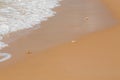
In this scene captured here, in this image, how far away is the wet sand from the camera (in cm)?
323

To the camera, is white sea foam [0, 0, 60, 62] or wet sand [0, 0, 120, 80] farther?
white sea foam [0, 0, 60, 62]

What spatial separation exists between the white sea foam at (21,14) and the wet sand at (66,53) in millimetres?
306

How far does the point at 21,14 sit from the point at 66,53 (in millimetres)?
2285

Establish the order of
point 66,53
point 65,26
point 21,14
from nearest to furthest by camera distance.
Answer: point 66,53, point 65,26, point 21,14

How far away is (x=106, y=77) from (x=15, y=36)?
1.80 meters

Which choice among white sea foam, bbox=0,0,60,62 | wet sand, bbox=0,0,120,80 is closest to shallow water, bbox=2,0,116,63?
wet sand, bbox=0,0,120,80

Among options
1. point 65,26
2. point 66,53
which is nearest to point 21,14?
point 65,26

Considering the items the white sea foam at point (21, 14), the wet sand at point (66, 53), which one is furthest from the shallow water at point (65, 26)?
the white sea foam at point (21, 14)

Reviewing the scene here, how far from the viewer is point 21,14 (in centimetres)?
585

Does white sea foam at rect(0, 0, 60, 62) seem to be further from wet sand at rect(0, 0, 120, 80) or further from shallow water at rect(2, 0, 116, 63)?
wet sand at rect(0, 0, 120, 80)

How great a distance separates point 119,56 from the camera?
11.8 feet

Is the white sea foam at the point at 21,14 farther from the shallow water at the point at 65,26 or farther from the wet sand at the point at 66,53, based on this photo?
the wet sand at the point at 66,53

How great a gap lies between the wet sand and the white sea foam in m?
0.31

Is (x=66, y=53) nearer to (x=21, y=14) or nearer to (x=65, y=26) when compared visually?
(x=65, y=26)
